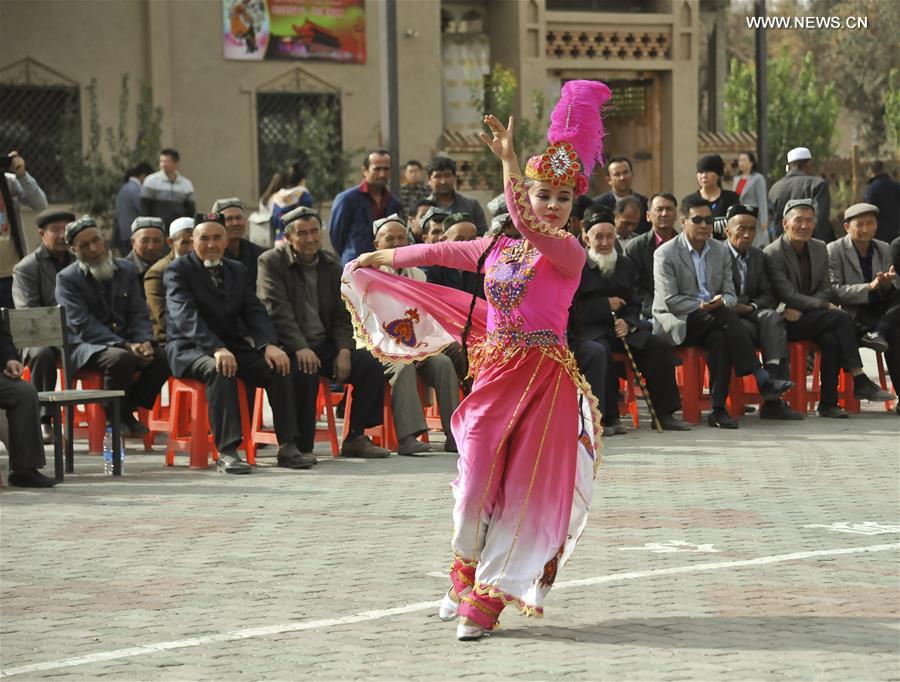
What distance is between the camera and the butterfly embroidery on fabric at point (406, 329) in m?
8.14

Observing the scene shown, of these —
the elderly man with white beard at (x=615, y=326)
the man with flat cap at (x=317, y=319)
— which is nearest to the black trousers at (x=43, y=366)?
the man with flat cap at (x=317, y=319)

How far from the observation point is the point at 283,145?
26.9 meters

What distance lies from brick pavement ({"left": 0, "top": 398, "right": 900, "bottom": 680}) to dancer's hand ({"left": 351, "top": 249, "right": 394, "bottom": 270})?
1.46 meters

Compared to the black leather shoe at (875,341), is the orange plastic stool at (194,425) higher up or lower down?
lower down

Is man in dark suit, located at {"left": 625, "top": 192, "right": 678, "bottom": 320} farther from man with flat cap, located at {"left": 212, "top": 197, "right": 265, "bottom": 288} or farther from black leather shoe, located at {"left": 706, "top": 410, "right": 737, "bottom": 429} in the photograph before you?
man with flat cap, located at {"left": 212, "top": 197, "right": 265, "bottom": 288}

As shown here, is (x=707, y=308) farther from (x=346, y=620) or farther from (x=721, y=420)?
(x=346, y=620)

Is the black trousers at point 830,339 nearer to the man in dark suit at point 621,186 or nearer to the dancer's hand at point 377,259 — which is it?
the man in dark suit at point 621,186

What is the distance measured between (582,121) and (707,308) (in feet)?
22.4

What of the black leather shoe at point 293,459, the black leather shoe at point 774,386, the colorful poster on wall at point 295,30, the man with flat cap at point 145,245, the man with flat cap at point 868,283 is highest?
the colorful poster on wall at point 295,30

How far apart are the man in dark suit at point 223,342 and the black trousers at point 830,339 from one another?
191 inches

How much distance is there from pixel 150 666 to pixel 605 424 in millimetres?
7443

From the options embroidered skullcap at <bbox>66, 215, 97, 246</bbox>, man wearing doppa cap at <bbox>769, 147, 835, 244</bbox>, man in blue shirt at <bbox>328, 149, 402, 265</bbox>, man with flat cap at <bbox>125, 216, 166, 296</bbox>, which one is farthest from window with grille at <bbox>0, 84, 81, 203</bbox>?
embroidered skullcap at <bbox>66, 215, 97, 246</bbox>

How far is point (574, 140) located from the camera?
7.02 m

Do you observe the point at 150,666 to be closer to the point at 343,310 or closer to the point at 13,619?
the point at 13,619
